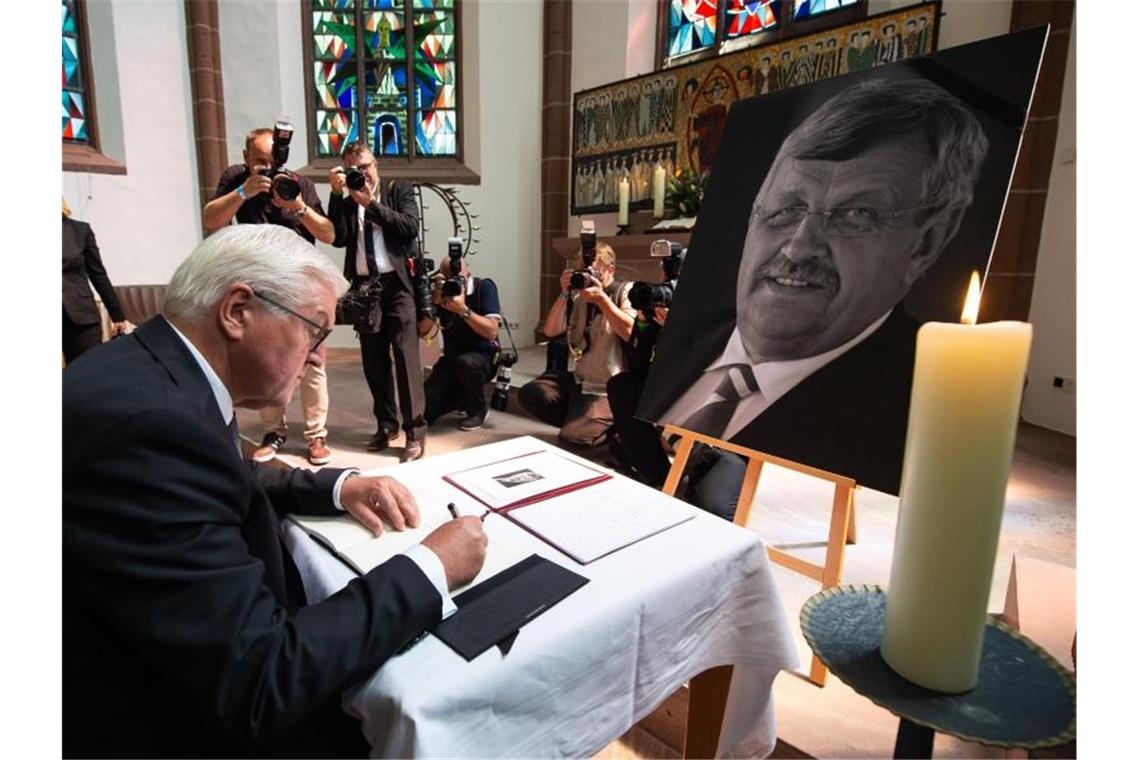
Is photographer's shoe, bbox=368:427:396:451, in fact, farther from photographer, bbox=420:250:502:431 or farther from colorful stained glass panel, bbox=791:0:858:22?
colorful stained glass panel, bbox=791:0:858:22

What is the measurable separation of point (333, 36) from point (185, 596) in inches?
310

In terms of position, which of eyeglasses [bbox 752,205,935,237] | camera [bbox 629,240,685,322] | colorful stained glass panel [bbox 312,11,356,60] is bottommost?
camera [bbox 629,240,685,322]

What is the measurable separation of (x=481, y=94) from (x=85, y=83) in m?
3.98

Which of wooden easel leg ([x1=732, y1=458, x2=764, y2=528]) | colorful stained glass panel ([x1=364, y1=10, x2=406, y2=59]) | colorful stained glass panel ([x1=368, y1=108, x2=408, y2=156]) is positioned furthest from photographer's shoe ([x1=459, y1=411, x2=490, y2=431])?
colorful stained glass panel ([x1=364, y1=10, x2=406, y2=59])

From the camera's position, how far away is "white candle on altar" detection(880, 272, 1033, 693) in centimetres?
36

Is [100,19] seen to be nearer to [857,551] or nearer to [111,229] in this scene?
[111,229]

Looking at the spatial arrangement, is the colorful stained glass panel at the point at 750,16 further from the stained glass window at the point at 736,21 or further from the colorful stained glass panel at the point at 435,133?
the colorful stained glass panel at the point at 435,133

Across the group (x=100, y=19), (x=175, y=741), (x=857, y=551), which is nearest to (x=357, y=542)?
(x=175, y=741)

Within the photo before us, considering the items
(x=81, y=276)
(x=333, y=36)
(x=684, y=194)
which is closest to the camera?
(x=81, y=276)

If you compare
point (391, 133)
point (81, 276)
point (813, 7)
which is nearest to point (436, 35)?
point (391, 133)

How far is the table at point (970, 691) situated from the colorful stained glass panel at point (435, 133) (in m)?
7.61

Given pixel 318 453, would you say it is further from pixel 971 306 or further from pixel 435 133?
pixel 435 133

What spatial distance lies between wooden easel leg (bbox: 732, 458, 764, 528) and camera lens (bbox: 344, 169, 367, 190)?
238cm

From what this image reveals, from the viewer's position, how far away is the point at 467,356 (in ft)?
13.3
